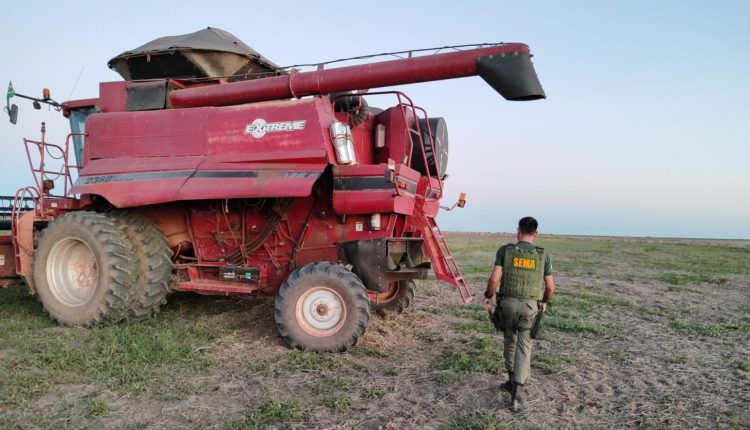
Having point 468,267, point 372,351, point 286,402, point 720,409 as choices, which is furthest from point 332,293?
point 468,267

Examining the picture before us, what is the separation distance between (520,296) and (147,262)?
4.60 metres

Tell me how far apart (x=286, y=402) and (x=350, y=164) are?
2733 millimetres

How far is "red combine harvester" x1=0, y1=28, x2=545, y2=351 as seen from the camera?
18.2 feet

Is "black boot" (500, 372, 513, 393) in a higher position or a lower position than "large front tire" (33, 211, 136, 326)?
lower

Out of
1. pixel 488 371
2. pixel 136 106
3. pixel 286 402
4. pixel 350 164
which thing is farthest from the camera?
pixel 136 106

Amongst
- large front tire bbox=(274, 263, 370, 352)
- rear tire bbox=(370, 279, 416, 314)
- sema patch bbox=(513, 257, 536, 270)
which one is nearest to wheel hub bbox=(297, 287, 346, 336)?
large front tire bbox=(274, 263, 370, 352)

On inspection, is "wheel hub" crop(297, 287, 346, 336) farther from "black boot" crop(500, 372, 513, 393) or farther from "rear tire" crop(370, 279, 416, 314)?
"black boot" crop(500, 372, 513, 393)

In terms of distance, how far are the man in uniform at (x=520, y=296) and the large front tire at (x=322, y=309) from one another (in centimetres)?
163

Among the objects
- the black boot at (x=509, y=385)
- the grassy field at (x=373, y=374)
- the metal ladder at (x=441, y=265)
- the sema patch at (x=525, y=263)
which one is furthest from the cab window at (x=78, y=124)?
the black boot at (x=509, y=385)

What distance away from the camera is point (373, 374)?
4805 mm

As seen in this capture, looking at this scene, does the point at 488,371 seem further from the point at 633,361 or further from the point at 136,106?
the point at 136,106

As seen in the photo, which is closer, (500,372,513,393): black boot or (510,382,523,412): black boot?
(510,382,523,412): black boot

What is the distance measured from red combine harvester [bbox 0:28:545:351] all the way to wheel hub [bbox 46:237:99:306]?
2 cm

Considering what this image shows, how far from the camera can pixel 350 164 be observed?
18.8 feet
